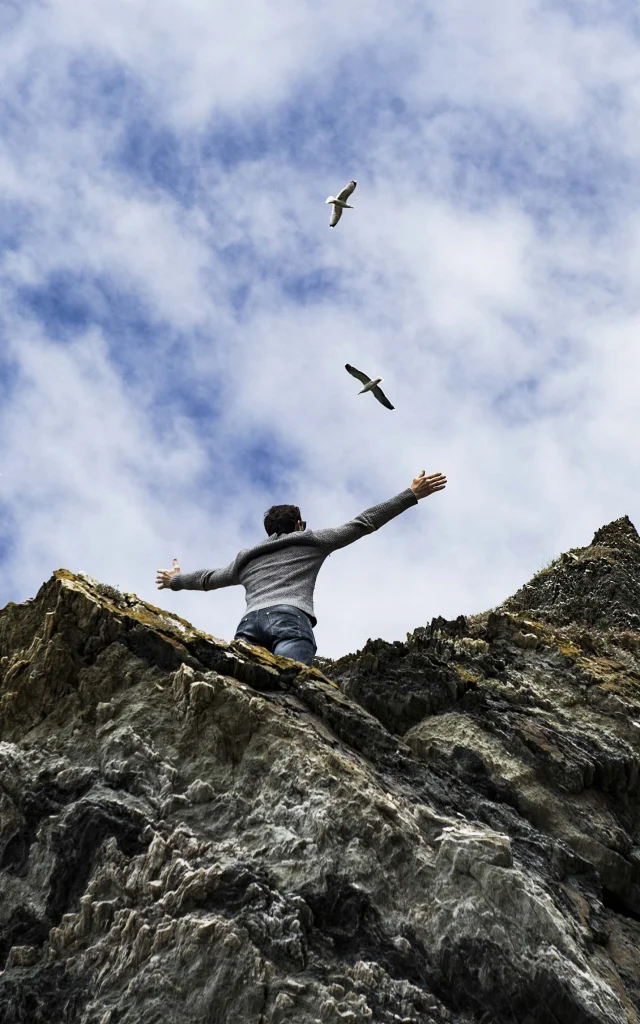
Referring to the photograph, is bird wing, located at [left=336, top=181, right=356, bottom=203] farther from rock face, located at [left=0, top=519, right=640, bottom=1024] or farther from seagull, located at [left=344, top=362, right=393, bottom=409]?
rock face, located at [left=0, top=519, right=640, bottom=1024]

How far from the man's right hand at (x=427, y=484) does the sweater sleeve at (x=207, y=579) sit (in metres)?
2.50

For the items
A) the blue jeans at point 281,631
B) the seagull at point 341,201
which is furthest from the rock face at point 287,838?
the seagull at point 341,201

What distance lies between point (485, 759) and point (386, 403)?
11.2m

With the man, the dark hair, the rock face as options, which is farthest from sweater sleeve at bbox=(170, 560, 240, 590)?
the rock face

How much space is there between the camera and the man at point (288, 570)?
1083cm

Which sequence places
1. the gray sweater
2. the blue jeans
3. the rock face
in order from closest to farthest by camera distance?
the rock face, the blue jeans, the gray sweater

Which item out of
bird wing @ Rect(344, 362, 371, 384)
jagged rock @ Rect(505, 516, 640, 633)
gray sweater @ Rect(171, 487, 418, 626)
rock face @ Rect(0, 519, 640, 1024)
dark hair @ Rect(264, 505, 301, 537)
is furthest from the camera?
bird wing @ Rect(344, 362, 371, 384)

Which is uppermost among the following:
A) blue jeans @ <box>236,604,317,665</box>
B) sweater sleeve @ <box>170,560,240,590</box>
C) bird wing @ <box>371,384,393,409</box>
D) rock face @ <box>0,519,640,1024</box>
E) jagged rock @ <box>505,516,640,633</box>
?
bird wing @ <box>371,384,393,409</box>

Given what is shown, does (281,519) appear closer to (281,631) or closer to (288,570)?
(288,570)

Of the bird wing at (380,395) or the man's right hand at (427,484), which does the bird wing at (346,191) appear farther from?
the man's right hand at (427,484)

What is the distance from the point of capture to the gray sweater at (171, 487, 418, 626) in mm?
11281

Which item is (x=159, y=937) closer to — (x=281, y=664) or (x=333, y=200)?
(x=281, y=664)

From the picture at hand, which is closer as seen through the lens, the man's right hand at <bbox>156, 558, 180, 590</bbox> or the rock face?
the rock face

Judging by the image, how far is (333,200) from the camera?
22859mm
